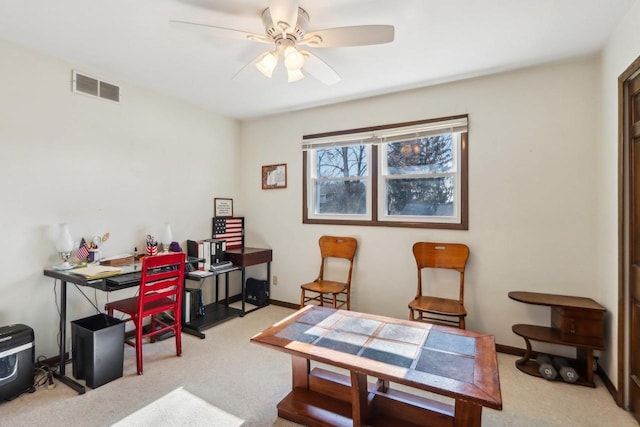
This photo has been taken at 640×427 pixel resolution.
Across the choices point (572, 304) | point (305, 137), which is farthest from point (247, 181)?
point (572, 304)

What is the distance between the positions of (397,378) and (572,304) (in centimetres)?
179

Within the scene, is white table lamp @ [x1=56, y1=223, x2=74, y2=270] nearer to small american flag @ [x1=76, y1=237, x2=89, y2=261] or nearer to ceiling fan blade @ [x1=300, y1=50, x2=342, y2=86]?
small american flag @ [x1=76, y1=237, x2=89, y2=261]

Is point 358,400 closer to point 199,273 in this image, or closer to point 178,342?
point 178,342

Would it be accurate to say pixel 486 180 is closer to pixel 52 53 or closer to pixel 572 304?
pixel 572 304

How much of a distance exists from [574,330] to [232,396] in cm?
252

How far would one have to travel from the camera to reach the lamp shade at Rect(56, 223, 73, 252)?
2.45 m

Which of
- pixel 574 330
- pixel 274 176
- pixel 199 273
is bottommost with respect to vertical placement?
pixel 574 330

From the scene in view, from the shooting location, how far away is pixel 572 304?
2.30m

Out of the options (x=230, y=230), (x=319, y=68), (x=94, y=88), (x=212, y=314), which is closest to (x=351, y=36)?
(x=319, y=68)

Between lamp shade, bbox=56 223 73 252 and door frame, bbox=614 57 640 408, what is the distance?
3980 millimetres

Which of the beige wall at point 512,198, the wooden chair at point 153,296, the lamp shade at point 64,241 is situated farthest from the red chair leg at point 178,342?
the beige wall at point 512,198

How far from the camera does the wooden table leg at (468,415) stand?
1481 mm

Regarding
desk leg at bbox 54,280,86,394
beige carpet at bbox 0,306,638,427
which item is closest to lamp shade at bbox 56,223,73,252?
desk leg at bbox 54,280,86,394

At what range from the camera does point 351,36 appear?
1.82m
